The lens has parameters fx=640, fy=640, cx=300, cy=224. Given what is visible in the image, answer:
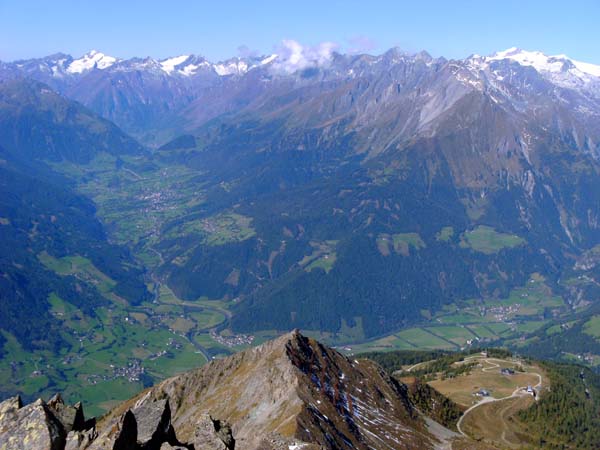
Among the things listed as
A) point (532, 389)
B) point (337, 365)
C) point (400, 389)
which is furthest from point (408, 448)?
point (532, 389)

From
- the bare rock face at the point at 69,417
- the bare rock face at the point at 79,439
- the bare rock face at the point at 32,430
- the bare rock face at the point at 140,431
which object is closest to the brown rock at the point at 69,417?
the bare rock face at the point at 69,417

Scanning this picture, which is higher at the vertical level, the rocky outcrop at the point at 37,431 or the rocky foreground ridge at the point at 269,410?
the rocky outcrop at the point at 37,431

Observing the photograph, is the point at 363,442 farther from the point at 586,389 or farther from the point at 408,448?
the point at 586,389

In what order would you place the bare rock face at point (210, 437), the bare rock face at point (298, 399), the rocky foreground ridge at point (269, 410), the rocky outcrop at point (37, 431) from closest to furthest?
the rocky outcrop at point (37, 431)
the rocky foreground ridge at point (269, 410)
the bare rock face at point (210, 437)
the bare rock face at point (298, 399)

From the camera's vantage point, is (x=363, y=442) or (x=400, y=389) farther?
(x=400, y=389)

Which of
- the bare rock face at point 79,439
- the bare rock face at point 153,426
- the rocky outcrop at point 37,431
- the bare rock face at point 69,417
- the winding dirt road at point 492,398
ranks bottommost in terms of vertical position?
the winding dirt road at point 492,398

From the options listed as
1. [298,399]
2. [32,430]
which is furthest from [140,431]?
[298,399]

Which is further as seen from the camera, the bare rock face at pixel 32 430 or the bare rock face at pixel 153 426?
the bare rock face at pixel 153 426

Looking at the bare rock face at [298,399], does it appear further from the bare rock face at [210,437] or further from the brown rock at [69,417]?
the brown rock at [69,417]
